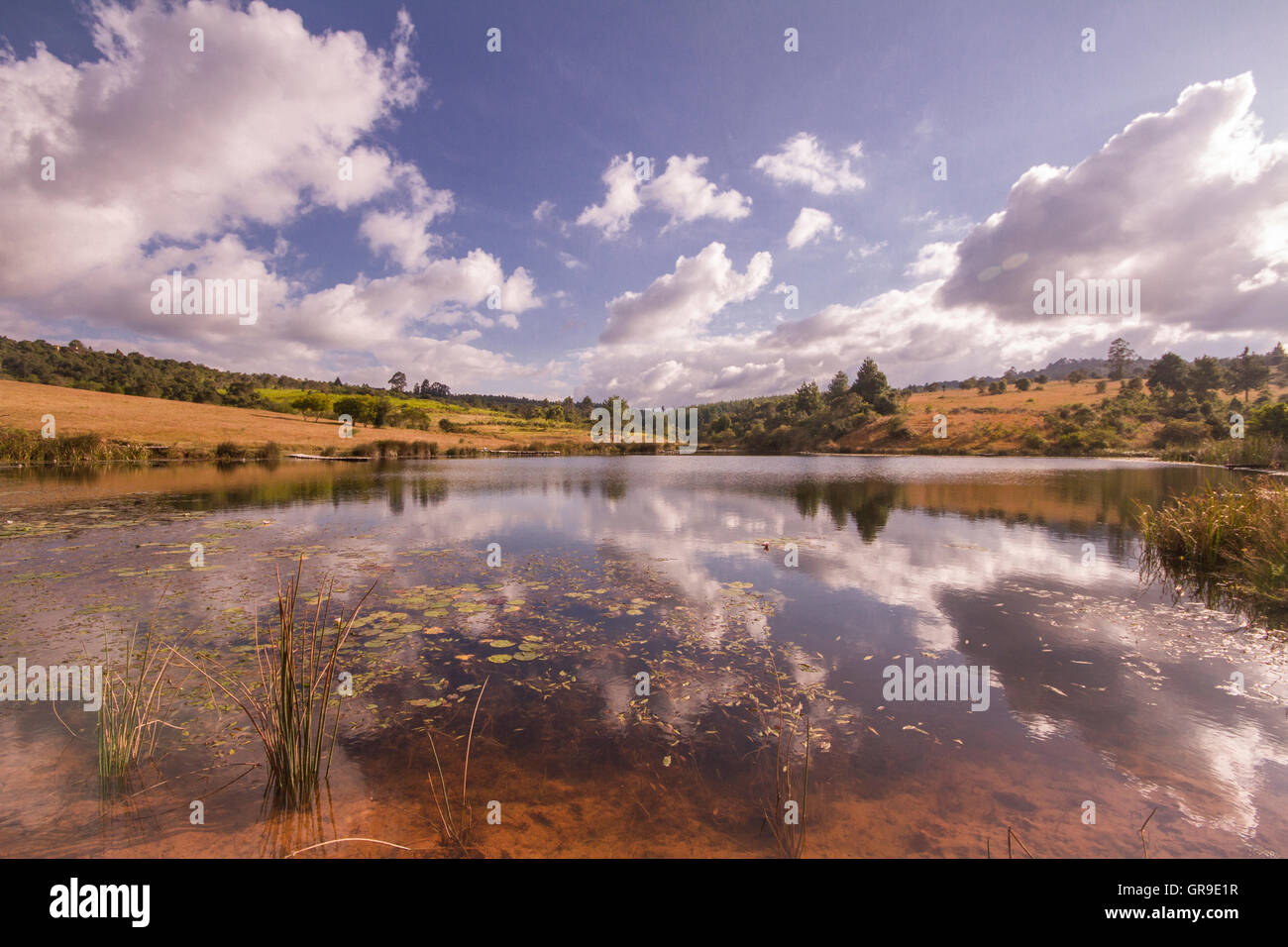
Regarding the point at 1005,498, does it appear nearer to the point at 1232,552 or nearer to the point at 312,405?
the point at 1232,552

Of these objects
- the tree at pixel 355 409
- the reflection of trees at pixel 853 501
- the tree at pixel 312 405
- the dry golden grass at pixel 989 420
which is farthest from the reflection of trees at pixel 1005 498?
the tree at pixel 312 405

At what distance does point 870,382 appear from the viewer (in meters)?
105

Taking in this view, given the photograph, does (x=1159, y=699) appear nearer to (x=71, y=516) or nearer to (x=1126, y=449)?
(x=71, y=516)

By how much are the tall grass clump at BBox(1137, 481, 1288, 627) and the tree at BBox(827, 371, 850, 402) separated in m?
102

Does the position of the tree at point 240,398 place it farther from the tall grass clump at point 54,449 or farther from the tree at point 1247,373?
the tree at point 1247,373

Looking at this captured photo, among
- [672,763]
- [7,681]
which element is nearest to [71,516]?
[7,681]

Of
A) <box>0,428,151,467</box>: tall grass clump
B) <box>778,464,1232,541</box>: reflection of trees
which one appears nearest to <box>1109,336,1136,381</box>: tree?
<box>778,464,1232,541</box>: reflection of trees

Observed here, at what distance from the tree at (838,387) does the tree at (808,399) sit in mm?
2617

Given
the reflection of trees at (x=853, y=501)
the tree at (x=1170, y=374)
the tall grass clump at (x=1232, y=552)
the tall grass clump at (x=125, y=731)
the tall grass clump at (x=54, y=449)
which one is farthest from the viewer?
the tree at (x=1170, y=374)

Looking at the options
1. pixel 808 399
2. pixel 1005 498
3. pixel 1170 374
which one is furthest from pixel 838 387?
pixel 1005 498

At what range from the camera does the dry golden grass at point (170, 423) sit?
45.1m

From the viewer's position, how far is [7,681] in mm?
5859

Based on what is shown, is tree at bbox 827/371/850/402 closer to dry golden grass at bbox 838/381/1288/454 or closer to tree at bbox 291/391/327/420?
dry golden grass at bbox 838/381/1288/454
